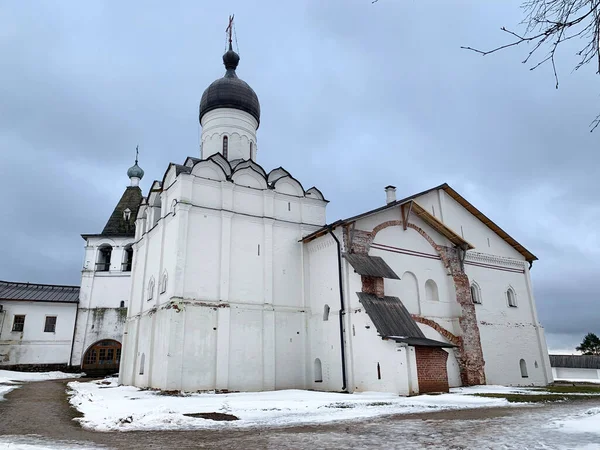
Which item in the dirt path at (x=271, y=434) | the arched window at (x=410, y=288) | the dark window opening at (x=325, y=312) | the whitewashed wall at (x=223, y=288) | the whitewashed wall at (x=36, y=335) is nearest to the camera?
the dirt path at (x=271, y=434)

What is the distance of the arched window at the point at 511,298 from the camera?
1886cm

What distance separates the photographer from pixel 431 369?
12.4 metres

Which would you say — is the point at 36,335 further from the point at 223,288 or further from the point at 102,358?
the point at 223,288

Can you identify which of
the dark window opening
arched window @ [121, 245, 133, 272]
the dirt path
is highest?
arched window @ [121, 245, 133, 272]

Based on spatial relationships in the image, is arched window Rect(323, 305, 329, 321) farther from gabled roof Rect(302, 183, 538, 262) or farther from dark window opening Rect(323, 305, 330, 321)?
gabled roof Rect(302, 183, 538, 262)

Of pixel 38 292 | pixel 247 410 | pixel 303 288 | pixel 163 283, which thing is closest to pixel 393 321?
pixel 303 288

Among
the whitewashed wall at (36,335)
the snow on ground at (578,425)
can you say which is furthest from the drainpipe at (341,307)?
the whitewashed wall at (36,335)

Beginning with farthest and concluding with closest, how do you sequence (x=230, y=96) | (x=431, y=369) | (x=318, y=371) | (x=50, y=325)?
(x=50, y=325) < (x=230, y=96) < (x=318, y=371) < (x=431, y=369)

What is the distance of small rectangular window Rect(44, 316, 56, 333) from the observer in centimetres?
2606

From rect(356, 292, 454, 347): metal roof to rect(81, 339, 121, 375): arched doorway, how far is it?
726 inches

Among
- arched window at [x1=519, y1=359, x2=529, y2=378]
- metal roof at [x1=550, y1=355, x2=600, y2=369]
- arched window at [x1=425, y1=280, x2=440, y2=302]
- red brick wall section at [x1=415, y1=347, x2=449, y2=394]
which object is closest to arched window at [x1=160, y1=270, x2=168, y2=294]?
red brick wall section at [x1=415, y1=347, x2=449, y2=394]

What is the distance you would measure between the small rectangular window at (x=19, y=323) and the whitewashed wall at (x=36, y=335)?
155 millimetres

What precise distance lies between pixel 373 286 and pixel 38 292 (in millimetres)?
22915

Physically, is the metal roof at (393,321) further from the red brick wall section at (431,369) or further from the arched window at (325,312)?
the arched window at (325,312)
